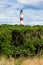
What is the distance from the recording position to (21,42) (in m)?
17.1

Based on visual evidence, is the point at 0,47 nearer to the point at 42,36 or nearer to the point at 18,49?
the point at 18,49

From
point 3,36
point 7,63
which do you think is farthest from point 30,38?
point 7,63

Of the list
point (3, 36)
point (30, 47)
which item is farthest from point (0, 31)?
point (30, 47)

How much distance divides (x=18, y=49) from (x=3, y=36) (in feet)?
3.51

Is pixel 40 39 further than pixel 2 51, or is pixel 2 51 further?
pixel 40 39

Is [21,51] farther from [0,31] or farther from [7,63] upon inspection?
[7,63]

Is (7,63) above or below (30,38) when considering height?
above

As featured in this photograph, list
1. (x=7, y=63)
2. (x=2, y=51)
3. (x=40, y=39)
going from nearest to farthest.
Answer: (x=7, y=63) → (x=2, y=51) → (x=40, y=39)

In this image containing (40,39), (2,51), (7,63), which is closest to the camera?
(7,63)

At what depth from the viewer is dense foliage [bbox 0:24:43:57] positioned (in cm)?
1633

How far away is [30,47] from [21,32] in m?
0.96

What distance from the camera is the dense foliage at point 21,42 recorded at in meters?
16.3

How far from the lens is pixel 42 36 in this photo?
17562mm

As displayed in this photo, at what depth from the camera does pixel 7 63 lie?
930cm
